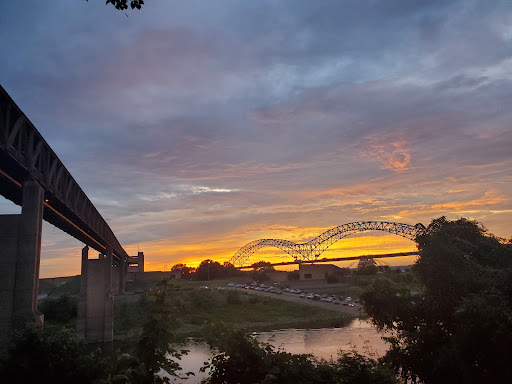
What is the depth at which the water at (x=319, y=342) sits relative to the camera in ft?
157

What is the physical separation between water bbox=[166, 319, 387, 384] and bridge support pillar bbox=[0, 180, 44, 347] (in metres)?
15.2

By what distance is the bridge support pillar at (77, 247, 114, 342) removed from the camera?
2835 inches

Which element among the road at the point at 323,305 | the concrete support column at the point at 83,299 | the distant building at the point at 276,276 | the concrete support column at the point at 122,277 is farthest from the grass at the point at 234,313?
the distant building at the point at 276,276

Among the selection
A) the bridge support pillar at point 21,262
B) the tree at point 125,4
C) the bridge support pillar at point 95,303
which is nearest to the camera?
the tree at point 125,4

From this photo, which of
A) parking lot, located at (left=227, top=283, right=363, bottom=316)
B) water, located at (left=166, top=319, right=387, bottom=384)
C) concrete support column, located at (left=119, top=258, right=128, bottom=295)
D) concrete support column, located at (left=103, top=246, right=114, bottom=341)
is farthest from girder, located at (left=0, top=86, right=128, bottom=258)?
parking lot, located at (left=227, top=283, right=363, bottom=316)

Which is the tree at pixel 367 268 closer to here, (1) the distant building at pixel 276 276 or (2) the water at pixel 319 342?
(1) the distant building at pixel 276 276

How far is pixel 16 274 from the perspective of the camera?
3006 cm

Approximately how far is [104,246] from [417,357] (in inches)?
2809

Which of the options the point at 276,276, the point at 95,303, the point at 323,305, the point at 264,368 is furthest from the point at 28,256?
the point at 276,276

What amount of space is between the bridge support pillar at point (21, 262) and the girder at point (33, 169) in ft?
6.10

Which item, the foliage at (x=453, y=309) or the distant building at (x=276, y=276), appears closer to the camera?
the foliage at (x=453, y=309)

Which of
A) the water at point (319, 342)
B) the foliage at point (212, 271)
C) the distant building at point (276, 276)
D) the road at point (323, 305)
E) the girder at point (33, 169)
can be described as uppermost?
the girder at point (33, 169)

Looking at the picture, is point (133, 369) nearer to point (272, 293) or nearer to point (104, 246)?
point (104, 246)

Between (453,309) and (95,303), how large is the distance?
64.2 meters
